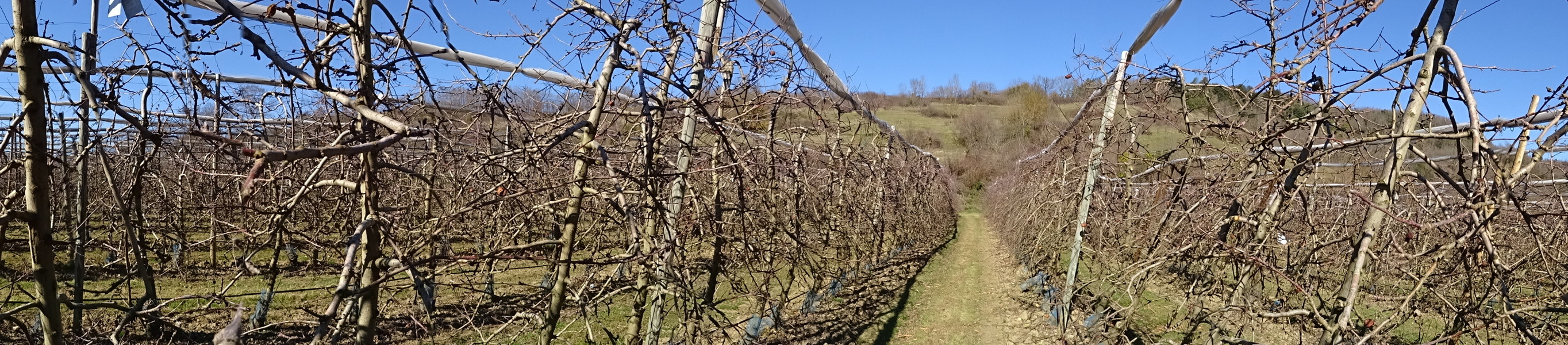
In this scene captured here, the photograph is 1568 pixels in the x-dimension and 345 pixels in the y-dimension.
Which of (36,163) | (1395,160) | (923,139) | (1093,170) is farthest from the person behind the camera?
(923,139)

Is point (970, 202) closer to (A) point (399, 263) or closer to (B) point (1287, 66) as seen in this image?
(B) point (1287, 66)

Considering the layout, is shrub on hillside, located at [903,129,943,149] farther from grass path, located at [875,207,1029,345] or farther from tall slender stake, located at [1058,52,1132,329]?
tall slender stake, located at [1058,52,1132,329]

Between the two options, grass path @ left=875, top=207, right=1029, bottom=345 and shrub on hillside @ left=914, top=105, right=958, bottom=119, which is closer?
grass path @ left=875, top=207, right=1029, bottom=345

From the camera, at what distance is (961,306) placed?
1024cm

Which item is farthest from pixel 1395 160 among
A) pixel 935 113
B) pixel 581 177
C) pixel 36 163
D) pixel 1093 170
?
pixel 935 113

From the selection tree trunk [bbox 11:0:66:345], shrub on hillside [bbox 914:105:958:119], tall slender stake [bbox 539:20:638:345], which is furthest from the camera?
shrub on hillside [bbox 914:105:958:119]

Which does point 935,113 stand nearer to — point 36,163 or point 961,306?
point 961,306

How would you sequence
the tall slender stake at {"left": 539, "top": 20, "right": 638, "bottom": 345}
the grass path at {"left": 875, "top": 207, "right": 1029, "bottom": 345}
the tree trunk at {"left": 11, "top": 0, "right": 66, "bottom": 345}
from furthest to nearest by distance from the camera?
the grass path at {"left": 875, "top": 207, "right": 1029, "bottom": 345}, the tall slender stake at {"left": 539, "top": 20, "right": 638, "bottom": 345}, the tree trunk at {"left": 11, "top": 0, "right": 66, "bottom": 345}

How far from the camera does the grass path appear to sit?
8.52 meters

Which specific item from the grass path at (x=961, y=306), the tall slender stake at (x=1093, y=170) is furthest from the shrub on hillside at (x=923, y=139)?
the tall slender stake at (x=1093, y=170)

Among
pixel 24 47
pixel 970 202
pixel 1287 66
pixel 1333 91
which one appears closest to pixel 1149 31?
pixel 1287 66

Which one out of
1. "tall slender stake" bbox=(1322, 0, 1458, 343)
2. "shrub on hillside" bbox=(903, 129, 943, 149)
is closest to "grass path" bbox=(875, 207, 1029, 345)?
"shrub on hillside" bbox=(903, 129, 943, 149)

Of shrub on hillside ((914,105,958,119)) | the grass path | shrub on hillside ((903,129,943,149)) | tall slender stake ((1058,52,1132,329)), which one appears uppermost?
shrub on hillside ((914,105,958,119))

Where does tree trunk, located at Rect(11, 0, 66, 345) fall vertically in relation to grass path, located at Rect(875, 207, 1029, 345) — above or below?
above
